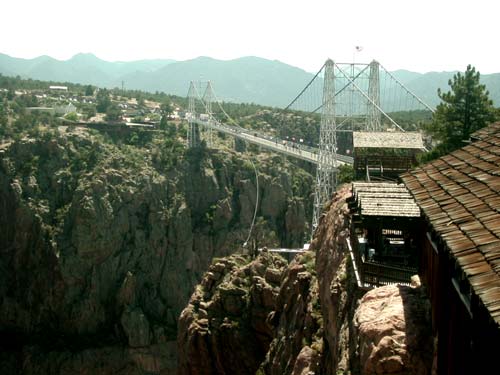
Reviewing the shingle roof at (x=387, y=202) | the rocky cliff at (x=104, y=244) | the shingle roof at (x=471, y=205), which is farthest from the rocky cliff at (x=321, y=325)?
the rocky cliff at (x=104, y=244)

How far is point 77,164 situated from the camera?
4175cm

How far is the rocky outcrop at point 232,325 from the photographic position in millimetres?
19391

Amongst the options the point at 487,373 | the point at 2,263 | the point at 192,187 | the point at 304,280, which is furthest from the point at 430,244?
the point at 192,187

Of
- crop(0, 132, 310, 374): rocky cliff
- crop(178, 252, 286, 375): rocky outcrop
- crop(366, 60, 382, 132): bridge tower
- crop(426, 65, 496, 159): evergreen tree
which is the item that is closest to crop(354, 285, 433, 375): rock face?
crop(178, 252, 286, 375): rocky outcrop

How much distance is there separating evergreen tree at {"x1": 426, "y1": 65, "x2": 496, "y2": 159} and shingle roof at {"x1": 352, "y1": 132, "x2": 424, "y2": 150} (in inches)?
33.2

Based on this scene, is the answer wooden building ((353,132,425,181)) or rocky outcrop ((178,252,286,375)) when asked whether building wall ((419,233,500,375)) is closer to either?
wooden building ((353,132,425,181))

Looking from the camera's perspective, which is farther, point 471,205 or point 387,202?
point 387,202

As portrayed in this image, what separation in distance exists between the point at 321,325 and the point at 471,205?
700cm

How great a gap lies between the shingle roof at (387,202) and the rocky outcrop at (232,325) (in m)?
9.20

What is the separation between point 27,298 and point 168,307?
8330 mm

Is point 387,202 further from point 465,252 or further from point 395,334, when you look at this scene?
point 465,252

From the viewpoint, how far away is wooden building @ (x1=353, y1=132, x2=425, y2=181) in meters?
18.8

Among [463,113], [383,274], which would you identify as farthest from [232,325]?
[383,274]

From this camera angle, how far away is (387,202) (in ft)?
32.2
